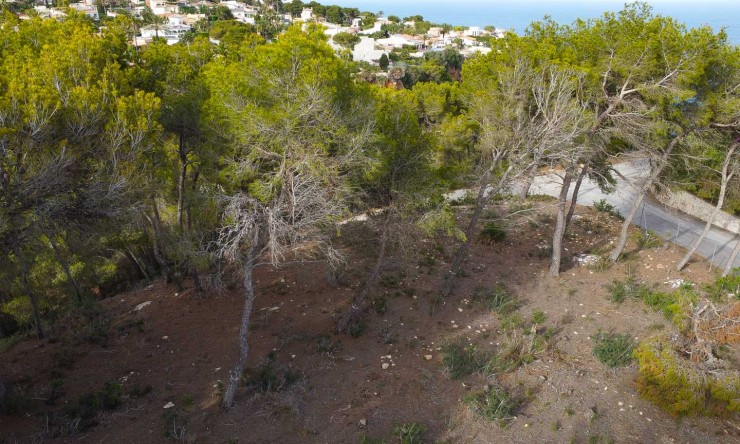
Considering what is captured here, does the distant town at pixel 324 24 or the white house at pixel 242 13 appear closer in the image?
the distant town at pixel 324 24

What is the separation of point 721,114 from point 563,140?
185 inches

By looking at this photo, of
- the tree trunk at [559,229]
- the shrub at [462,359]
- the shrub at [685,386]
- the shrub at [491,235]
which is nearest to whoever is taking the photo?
the shrub at [685,386]

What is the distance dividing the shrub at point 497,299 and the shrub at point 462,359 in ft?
6.21

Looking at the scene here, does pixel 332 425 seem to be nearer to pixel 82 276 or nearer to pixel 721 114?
pixel 82 276

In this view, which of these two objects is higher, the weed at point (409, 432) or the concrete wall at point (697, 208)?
the concrete wall at point (697, 208)

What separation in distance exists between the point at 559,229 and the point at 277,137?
9240 mm

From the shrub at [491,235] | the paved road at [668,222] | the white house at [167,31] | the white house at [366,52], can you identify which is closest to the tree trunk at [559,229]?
the paved road at [668,222]

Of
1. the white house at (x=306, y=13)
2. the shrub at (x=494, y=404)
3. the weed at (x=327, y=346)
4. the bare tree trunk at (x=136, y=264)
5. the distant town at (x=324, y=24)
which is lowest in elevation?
the bare tree trunk at (x=136, y=264)

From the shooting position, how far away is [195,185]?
11.4 m

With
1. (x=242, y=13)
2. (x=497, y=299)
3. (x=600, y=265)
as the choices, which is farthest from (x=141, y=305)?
(x=242, y=13)

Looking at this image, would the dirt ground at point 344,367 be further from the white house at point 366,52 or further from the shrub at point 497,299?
the white house at point 366,52

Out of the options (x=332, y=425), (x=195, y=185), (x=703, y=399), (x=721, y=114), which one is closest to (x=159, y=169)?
(x=195, y=185)

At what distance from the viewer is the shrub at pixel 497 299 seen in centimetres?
1174

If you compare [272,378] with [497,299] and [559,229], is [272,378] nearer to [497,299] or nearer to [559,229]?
[497,299]
